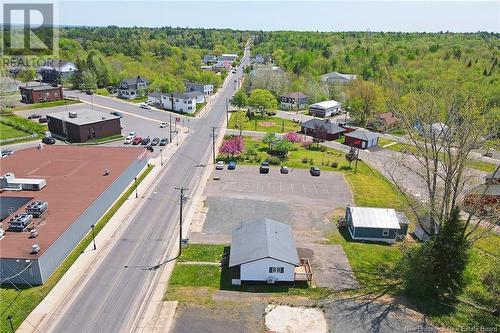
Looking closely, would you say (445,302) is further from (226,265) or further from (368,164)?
(368,164)

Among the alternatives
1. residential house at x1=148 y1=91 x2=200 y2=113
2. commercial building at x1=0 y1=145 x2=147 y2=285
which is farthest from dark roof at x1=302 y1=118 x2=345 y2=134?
commercial building at x1=0 y1=145 x2=147 y2=285

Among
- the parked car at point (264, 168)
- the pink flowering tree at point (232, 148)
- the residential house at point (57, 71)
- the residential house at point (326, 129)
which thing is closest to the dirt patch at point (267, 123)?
the residential house at point (326, 129)

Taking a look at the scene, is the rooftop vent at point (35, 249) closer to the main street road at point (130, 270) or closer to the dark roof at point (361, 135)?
the main street road at point (130, 270)

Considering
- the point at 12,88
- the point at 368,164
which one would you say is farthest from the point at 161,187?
the point at 12,88

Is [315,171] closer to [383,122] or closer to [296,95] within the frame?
[383,122]

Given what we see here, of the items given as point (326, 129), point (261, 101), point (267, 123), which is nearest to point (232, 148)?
point (326, 129)

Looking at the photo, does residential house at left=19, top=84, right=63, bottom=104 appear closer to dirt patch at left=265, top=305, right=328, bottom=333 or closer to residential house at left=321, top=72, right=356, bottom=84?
A: residential house at left=321, top=72, right=356, bottom=84
